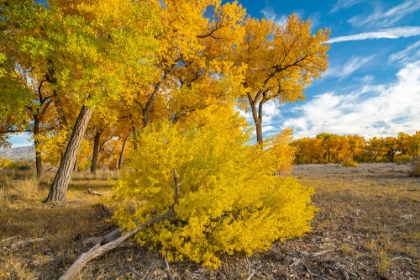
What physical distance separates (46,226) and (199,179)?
140 inches

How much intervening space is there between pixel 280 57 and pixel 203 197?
970 cm

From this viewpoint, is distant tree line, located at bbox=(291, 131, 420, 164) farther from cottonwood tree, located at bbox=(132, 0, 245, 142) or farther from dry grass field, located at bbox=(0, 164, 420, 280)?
dry grass field, located at bbox=(0, 164, 420, 280)

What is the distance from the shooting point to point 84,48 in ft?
17.0

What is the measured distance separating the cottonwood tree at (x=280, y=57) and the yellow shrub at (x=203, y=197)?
686cm

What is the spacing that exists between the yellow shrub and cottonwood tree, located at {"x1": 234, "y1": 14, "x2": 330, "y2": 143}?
6.86 meters

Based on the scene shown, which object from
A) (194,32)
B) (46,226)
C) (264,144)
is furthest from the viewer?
(194,32)

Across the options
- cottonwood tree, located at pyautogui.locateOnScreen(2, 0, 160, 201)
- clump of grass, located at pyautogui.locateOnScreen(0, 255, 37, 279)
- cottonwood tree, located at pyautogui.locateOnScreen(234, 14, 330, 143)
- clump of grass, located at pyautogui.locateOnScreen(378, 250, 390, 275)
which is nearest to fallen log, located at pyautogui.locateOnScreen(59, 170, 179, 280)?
clump of grass, located at pyautogui.locateOnScreen(0, 255, 37, 279)

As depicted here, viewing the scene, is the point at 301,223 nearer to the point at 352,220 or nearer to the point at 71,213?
the point at 352,220

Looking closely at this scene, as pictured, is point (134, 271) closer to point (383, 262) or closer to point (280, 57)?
point (383, 262)

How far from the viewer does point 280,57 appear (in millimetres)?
10984

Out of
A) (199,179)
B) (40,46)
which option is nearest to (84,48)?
(40,46)

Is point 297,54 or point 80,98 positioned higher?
point 297,54

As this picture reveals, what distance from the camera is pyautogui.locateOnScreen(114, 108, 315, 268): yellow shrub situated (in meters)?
3.20

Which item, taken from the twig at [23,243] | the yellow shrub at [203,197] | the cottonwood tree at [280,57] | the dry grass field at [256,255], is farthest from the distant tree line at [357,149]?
the twig at [23,243]
